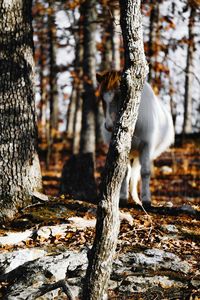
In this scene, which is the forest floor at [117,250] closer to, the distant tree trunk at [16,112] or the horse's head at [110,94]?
the distant tree trunk at [16,112]

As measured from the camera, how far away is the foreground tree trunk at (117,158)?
3439 mm

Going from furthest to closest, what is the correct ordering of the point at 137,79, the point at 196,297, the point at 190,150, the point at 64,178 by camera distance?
the point at 190,150 → the point at 64,178 → the point at 196,297 → the point at 137,79

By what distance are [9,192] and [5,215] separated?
1.01 feet

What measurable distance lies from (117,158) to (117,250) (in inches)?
67.1

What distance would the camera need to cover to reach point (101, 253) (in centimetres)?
346

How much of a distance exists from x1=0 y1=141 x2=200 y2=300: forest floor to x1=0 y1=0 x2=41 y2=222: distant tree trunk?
0.92 ft

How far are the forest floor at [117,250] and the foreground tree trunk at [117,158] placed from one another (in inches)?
24.4

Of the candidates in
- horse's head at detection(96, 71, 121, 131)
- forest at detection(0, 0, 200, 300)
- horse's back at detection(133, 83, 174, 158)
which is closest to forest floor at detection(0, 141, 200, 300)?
forest at detection(0, 0, 200, 300)

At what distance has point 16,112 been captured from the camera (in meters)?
5.89

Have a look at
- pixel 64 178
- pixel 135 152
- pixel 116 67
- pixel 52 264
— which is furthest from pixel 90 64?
pixel 52 264

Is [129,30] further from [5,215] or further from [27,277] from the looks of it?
[5,215]

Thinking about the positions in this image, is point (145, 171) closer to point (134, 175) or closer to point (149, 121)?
point (134, 175)

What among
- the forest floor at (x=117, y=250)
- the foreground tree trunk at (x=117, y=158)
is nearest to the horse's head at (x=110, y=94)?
the forest floor at (x=117, y=250)

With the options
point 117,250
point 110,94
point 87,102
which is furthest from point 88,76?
point 117,250
